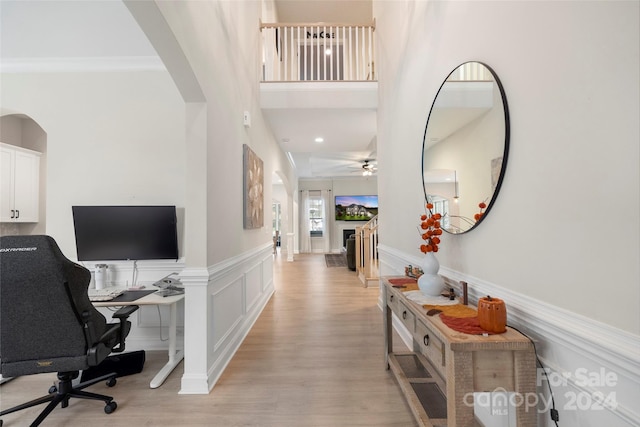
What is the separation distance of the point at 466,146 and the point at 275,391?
86.5 inches

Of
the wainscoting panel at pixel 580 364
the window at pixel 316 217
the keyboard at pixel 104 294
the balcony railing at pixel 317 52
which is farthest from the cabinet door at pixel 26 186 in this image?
the window at pixel 316 217

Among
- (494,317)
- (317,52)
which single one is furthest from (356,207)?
(494,317)

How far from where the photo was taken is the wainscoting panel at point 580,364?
793mm

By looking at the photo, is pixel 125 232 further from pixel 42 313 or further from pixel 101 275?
pixel 42 313

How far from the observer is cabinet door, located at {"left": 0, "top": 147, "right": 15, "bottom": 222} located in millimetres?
3102

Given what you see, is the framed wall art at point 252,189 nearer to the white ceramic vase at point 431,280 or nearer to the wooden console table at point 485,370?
the white ceramic vase at point 431,280

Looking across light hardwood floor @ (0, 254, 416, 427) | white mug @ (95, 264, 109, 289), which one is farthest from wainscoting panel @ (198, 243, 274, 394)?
white mug @ (95, 264, 109, 289)

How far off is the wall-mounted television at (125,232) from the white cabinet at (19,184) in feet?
5.07

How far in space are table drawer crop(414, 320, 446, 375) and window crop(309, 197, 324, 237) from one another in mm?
9274

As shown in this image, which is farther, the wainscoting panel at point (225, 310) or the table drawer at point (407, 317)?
the wainscoting panel at point (225, 310)

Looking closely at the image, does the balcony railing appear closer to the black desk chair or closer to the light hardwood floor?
the black desk chair

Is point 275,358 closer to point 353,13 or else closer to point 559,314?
point 559,314

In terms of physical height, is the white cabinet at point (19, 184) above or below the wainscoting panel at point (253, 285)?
above

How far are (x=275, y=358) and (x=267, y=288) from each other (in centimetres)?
185
